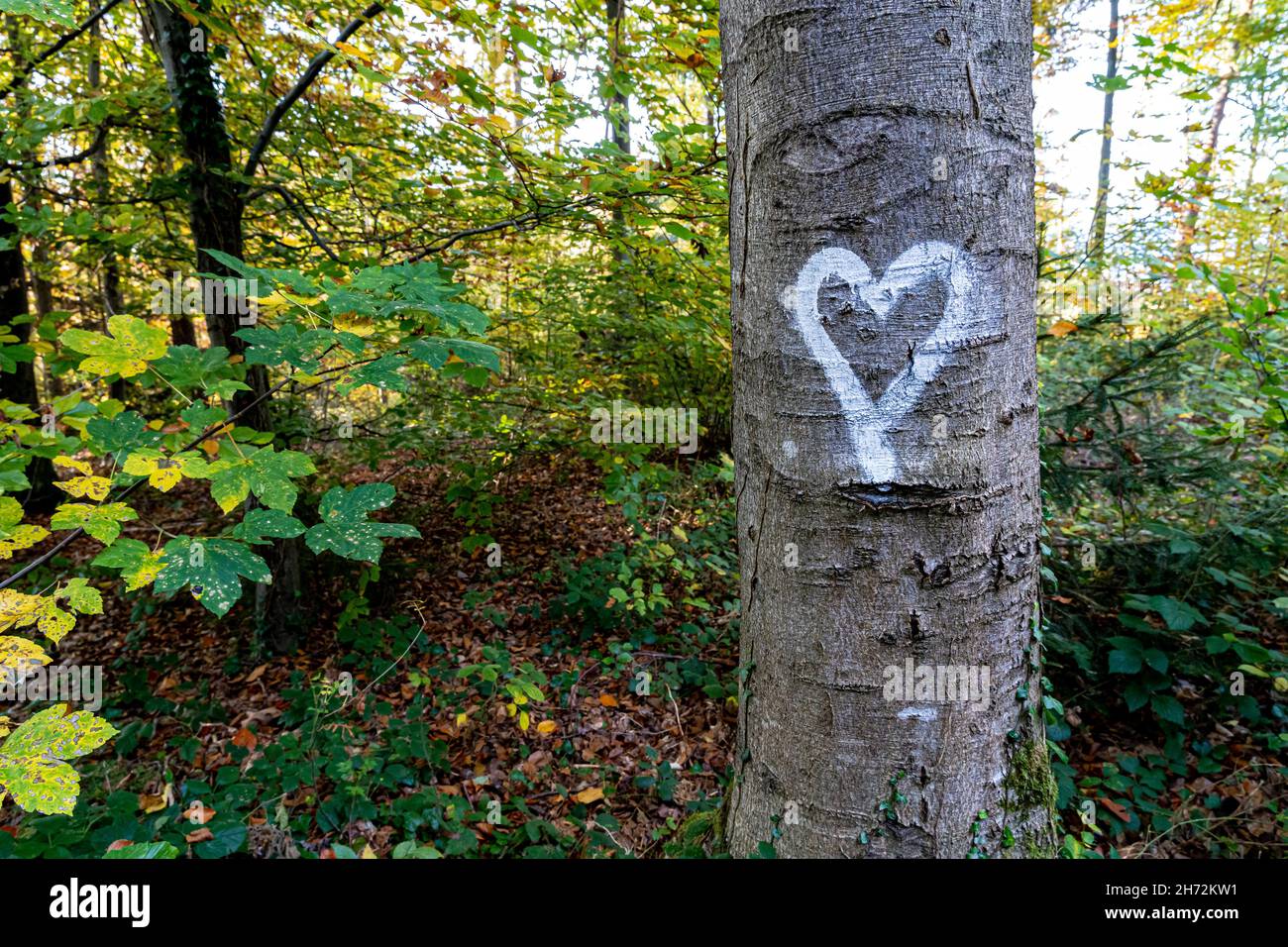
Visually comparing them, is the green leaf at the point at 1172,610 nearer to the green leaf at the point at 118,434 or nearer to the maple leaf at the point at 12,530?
the green leaf at the point at 118,434

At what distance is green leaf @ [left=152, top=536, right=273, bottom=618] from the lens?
107cm

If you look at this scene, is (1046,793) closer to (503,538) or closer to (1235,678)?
(1235,678)

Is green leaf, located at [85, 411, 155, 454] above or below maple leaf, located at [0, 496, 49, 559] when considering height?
above

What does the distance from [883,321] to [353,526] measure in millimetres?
1145

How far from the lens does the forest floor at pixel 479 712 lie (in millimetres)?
2650

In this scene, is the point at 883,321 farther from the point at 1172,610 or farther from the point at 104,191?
the point at 104,191

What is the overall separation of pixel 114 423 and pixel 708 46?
108 inches

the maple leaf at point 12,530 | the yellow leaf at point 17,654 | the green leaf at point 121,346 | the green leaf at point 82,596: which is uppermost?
the green leaf at point 121,346

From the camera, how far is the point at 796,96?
116cm

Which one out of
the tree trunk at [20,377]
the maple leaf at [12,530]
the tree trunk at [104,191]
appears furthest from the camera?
the tree trunk at [20,377]

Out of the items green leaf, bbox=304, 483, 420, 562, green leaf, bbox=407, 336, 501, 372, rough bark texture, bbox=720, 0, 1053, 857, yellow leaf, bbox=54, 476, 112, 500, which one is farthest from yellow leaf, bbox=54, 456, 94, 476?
rough bark texture, bbox=720, 0, 1053, 857

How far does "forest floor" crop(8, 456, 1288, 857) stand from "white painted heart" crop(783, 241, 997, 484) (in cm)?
177

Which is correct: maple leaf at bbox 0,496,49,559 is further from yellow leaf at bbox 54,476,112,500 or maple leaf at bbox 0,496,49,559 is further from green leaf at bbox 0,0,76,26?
green leaf at bbox 0,0,76,26

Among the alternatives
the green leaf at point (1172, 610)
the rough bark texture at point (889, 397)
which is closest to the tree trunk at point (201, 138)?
the rough bark texture at point (889, 397)
